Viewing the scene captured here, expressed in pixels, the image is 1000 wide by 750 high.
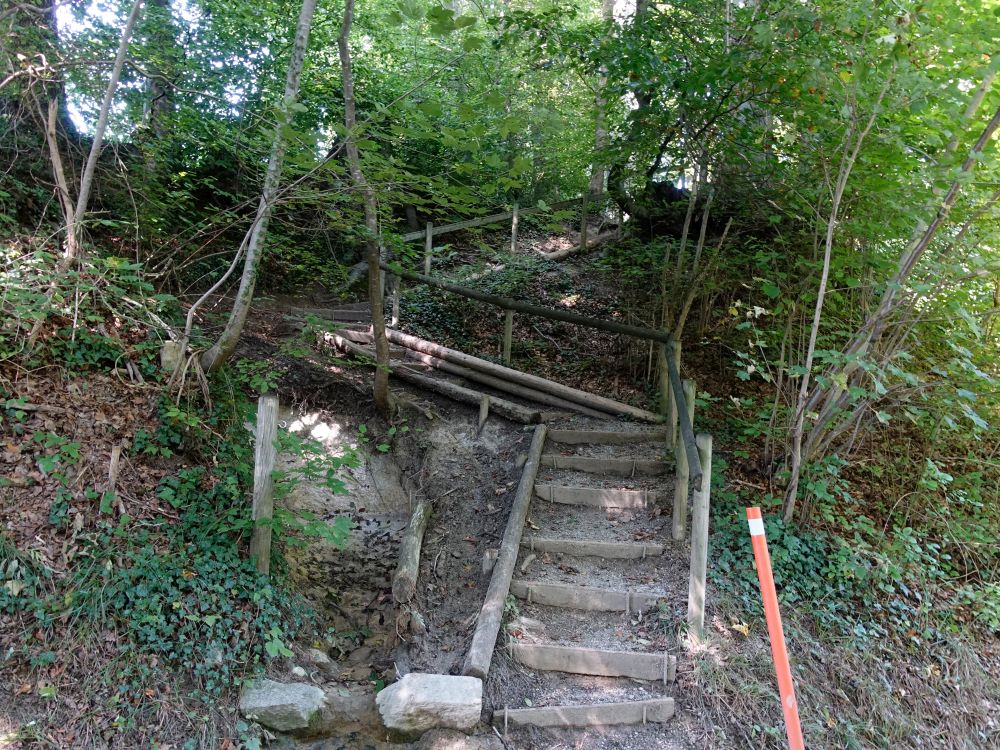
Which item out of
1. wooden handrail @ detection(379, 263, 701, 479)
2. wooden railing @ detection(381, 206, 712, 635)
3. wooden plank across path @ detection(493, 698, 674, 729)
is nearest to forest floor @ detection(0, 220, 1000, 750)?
wooden plank across path @ detection(493, 698, 674, 729)

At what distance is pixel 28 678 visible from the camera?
332 centimetres

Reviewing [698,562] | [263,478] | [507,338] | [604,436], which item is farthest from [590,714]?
[507,338]

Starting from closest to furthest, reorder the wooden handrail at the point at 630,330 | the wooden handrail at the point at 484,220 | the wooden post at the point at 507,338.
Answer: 1. the wooden handrail at the point at 630,330
2. the wooden post at the point at 507,338
3. the wooden handrail at the point at 484,220

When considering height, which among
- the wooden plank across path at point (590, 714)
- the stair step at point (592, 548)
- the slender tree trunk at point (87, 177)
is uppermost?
the slender tree trunk at point (87, 177)

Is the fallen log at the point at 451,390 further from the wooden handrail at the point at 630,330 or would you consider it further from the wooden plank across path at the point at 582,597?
the wooden plank across path at the point at 582,597

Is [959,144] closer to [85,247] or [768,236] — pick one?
[768,236]

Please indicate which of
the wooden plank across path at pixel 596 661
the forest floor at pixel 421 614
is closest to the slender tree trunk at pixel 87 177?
the forest floor at pixel 421 614

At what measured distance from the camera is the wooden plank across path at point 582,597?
4641 millimetres

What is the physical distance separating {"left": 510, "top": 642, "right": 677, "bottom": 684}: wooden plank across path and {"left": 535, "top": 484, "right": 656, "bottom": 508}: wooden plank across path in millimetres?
1736

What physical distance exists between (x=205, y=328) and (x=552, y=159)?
9.35m

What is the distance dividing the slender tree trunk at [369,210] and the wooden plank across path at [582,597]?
9.75 feet

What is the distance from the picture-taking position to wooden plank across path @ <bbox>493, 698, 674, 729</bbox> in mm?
3770

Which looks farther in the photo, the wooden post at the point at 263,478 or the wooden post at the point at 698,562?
the wooden post at the point at 263,478

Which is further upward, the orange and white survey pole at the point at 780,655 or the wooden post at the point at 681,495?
the orange and white survey pole at the point at 780,655
